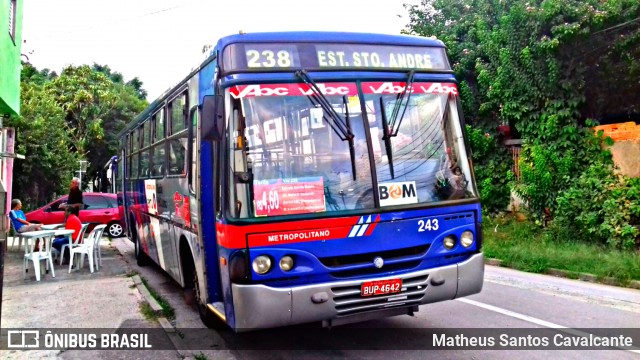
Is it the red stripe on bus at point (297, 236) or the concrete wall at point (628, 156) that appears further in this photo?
the concrete wall at point (628, 156)

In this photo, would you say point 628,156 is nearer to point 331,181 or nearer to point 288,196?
point 331,181

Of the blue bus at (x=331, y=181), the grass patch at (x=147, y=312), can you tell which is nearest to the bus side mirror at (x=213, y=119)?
the blue bus at (x=331, y=181)

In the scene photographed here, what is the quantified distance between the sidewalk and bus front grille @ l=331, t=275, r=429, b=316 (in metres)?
2.00

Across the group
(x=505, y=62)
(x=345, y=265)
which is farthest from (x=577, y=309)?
(x=505, y=62)

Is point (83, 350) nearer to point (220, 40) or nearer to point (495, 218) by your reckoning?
point (220, 40)

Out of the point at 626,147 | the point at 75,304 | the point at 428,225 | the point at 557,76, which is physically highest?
the point at 557,76

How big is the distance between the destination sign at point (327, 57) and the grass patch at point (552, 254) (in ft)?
22.0

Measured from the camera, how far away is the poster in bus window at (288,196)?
15.2ft

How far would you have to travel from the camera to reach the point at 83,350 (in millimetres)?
5750

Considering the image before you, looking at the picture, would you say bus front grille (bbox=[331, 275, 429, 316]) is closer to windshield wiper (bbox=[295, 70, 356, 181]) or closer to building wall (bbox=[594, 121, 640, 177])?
windshield wiper (bbox=[295, 70, 356, 181])

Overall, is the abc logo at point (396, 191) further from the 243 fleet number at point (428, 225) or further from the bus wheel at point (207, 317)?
the bus wheel at point (207, 317)

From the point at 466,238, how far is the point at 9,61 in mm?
12334

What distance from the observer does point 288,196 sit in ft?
15.3

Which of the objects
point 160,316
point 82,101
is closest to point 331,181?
point 160,316
